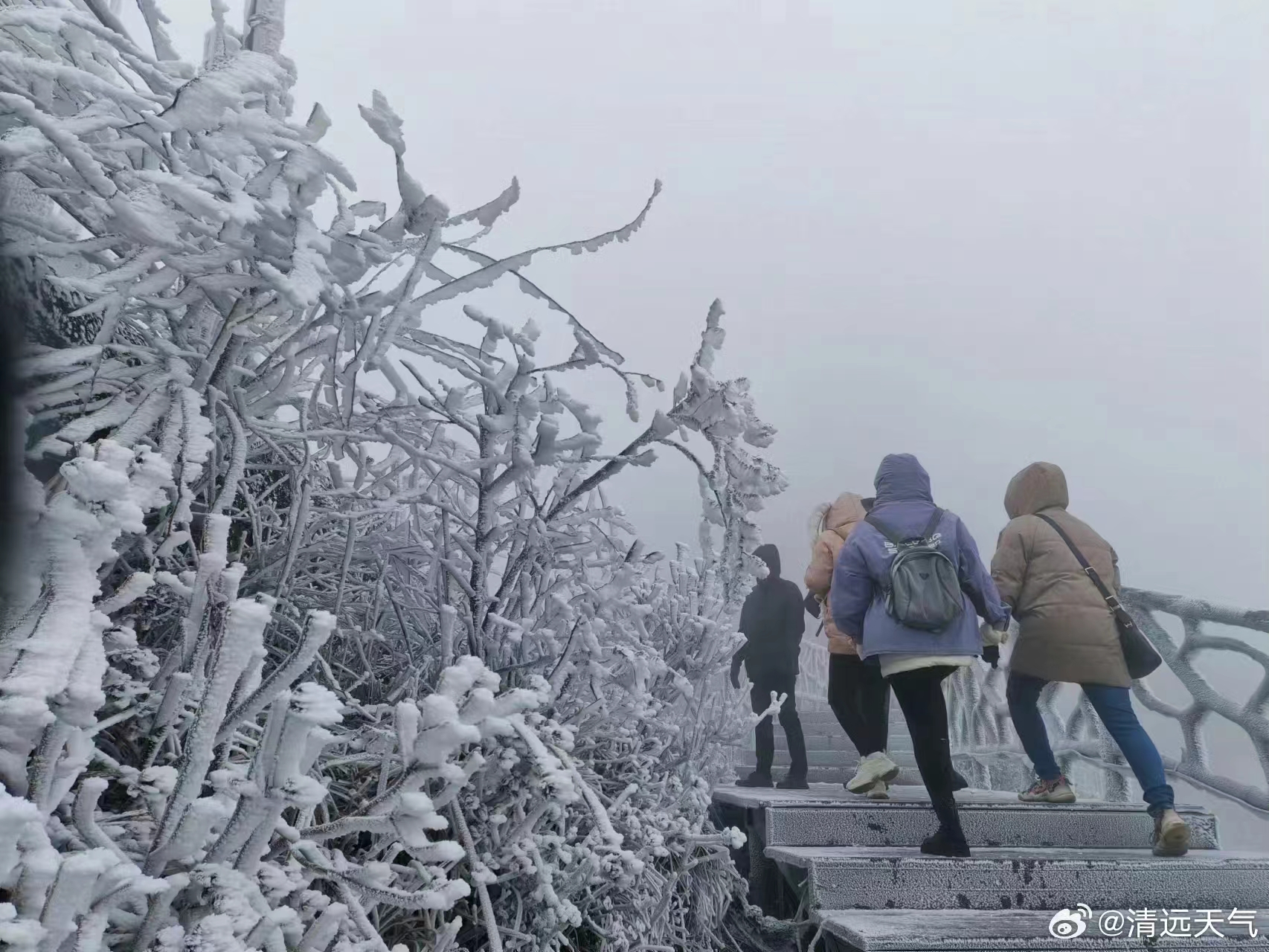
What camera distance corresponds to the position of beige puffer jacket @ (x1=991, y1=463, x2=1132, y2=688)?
3.74 metres

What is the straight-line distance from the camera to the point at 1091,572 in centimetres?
388

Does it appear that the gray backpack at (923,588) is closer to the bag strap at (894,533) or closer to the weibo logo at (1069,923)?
the bag strap at (894,533)

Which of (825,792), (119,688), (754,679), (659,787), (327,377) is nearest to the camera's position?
(119,688)

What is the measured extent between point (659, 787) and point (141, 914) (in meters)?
1.65

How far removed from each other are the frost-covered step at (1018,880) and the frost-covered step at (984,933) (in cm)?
6

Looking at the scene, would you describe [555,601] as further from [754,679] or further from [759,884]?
[754,679]

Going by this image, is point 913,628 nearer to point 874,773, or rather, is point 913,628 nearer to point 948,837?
point 948,837

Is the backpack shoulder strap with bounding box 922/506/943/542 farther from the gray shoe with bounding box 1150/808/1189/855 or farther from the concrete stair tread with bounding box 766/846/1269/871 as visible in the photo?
the gray shoe with bounding box 1150/808/1189/855

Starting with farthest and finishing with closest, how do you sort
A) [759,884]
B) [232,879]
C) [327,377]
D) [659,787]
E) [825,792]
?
1. [825,792]
2. [759,884]
3. [659,787]
4. [327,377]
5. [232,879]

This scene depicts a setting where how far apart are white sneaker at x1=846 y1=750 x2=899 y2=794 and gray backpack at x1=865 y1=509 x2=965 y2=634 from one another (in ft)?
3.52

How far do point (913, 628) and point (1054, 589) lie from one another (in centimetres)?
112

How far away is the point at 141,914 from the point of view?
827mm

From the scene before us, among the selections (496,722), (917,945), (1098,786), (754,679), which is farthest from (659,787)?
(1098,786)

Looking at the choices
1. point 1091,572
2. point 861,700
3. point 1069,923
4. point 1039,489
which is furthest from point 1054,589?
point 1069,923
